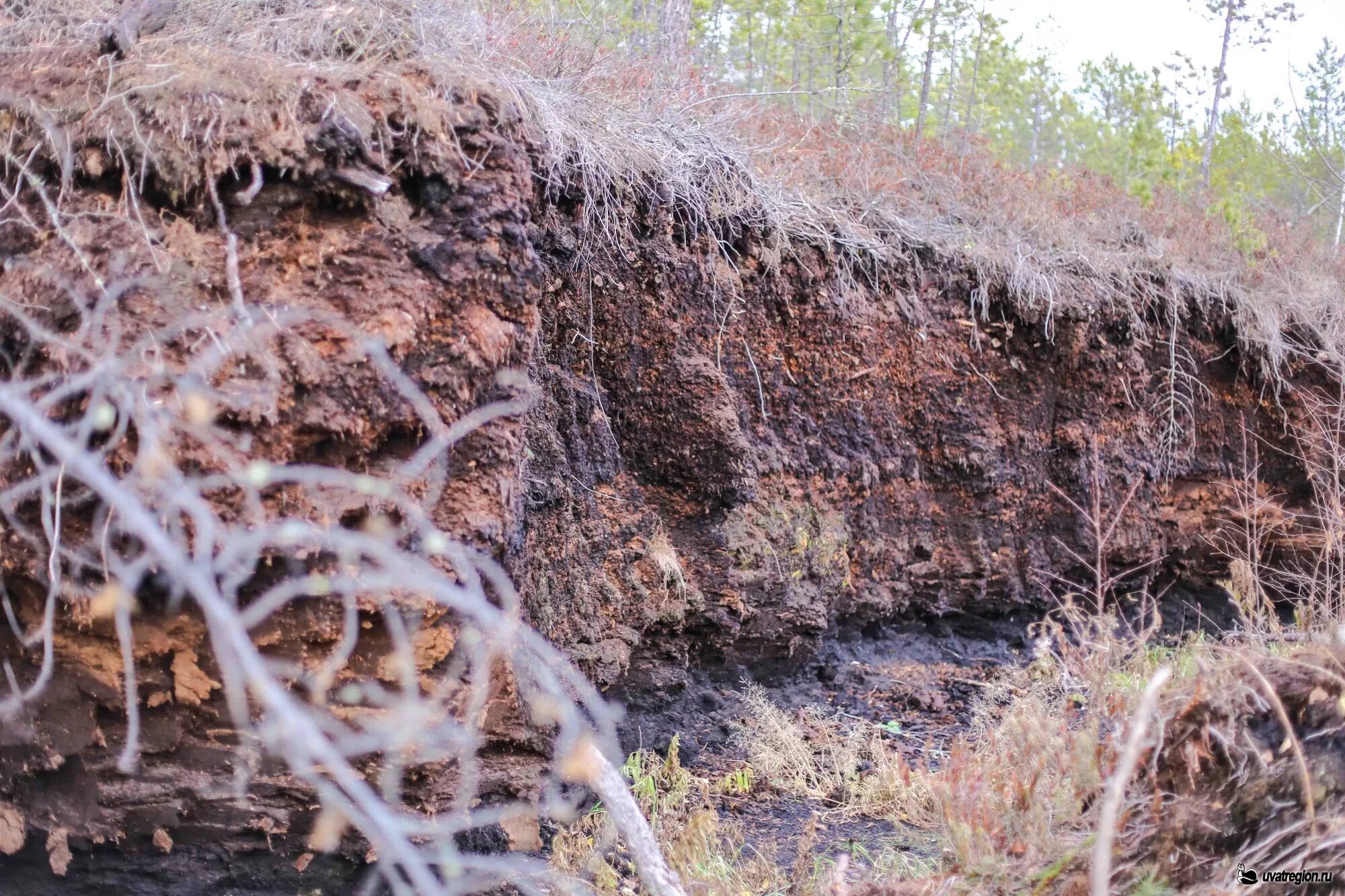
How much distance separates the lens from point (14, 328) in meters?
3.18

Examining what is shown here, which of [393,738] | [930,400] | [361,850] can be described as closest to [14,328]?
[361,850]

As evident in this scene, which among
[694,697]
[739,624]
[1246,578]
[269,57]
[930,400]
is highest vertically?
[269,57]

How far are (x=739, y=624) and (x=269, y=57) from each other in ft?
12.8

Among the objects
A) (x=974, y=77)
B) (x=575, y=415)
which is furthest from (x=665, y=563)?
(x=974, y=77)

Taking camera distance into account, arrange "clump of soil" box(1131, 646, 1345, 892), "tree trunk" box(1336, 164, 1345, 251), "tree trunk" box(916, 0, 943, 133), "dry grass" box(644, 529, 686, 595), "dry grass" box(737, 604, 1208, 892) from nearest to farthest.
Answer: "clump of soil" box(1131, 646, 1345, 892) < "dry grass" box(737, 604, 1208, 892) < "dry grass" box(644, 529, 686, 595) < "tree trunk" box(1336, 164, 1345, 251) < "tree trunk" box(916, 0, 943, 133)

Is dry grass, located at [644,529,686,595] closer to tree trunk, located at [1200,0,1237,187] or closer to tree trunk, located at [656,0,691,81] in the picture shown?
tree trunk, located at [656,0,691,81]

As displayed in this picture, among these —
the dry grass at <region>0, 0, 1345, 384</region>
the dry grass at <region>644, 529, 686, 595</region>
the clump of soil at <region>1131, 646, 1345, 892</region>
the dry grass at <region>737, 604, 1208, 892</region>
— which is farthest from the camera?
the dry grass at <region>644, 529, 686, 595</region>

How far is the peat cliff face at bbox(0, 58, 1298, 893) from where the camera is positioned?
3336 mm

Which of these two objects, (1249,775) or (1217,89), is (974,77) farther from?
(1249,775)

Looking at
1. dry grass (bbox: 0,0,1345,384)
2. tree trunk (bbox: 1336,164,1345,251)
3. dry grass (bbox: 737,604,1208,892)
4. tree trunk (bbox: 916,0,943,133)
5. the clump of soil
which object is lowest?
dry grass (bbox: 737,604,1208,892)

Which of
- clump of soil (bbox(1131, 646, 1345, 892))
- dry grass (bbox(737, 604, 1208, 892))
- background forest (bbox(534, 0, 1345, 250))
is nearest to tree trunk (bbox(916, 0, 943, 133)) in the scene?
background forest (bbox(534, 0, 1345, 250))

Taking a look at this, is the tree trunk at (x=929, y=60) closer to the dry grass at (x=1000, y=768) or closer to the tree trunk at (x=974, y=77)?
the tree trunk at (x=974, y=77)

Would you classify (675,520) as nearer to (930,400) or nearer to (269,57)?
(930,400)

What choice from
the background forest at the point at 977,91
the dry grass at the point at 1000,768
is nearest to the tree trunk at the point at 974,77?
the background forest at the point at 977,91
